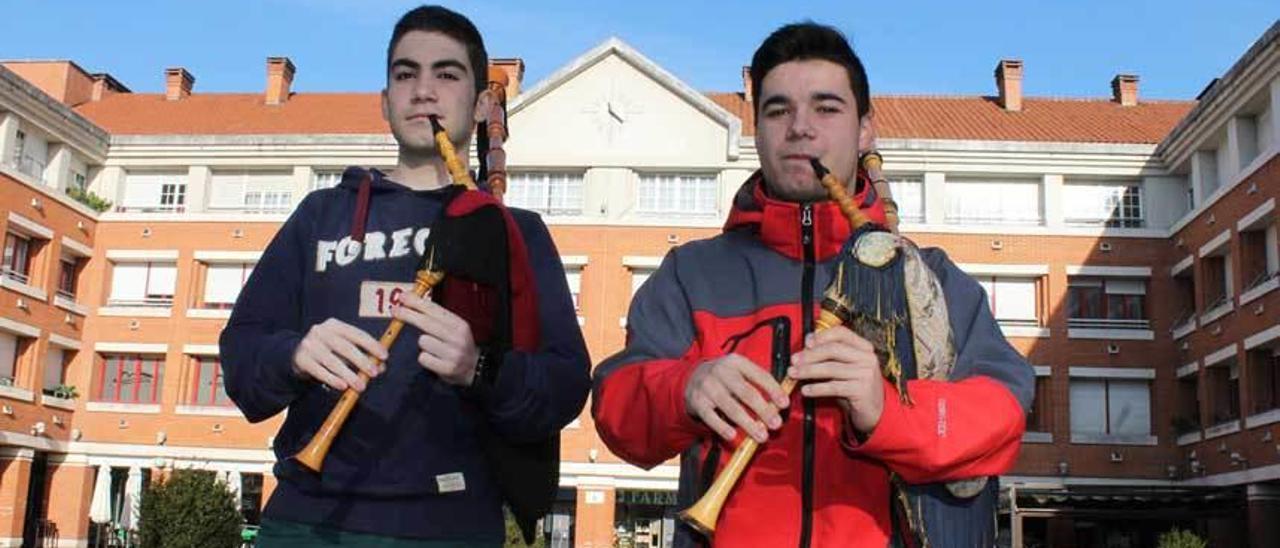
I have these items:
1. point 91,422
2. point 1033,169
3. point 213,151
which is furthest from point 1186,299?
point 91,422

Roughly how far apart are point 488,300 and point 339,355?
15.7 inches

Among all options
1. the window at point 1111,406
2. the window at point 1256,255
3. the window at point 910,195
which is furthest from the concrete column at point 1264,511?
the window at point 910,195

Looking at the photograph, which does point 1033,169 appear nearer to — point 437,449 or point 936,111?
point 936,111

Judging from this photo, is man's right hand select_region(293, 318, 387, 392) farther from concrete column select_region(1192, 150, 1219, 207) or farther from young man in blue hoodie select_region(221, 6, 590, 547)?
concrete column select_region(1192, 150, 1219, 207)

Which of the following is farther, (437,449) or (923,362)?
(437,449)

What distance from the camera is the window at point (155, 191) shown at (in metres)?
40.5

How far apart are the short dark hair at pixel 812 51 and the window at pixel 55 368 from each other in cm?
3933

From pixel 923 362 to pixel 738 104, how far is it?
41563mm

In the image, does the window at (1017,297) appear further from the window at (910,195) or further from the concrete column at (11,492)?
the concrete column at (11,492)

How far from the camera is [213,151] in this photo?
131 feet

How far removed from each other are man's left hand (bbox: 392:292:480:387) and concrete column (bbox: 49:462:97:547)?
→ 39.9 m

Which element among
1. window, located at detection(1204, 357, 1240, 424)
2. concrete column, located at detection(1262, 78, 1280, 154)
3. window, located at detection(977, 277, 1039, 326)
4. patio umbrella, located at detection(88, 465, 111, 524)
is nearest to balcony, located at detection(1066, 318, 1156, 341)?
window, located at detection(977, 277, 1039, 326)

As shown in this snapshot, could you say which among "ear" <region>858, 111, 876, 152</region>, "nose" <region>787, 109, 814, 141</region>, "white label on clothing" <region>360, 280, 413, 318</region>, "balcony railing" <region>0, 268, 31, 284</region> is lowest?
"white label on clothing" <region>360, 280, 413, 318</region>

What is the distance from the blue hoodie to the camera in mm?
3000
